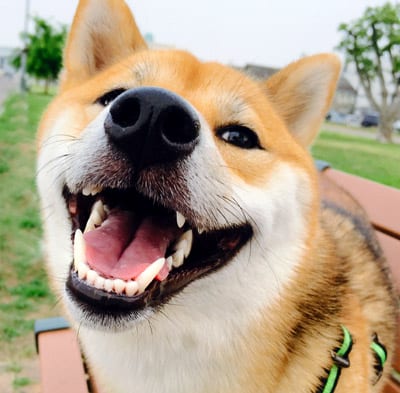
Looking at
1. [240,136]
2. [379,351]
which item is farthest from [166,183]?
[379,351]

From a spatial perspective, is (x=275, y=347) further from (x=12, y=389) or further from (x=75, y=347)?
(x=12, y=389)

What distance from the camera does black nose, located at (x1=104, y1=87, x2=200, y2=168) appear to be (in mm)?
1152

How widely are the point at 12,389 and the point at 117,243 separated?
5.41 feet

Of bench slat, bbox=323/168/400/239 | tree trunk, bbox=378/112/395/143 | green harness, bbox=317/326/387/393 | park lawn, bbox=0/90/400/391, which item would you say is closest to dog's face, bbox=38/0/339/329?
green harness, bbox=317/326/387/393

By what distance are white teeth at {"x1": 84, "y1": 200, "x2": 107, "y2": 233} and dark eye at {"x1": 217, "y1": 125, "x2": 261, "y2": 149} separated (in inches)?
17.9

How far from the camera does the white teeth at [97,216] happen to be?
1472 millimetres

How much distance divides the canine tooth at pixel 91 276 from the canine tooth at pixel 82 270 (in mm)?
11

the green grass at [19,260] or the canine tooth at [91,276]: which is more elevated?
the canine tooth at [91,276]

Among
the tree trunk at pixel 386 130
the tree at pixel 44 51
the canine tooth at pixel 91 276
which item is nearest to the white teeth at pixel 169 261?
the canine tooth at pixel 91 276

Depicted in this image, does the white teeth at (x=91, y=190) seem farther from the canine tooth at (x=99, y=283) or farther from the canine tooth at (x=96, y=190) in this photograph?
the canine tooth at (x=99, y=283)

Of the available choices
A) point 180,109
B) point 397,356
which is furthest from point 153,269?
point 397,356

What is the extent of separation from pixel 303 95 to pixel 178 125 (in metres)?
0.94

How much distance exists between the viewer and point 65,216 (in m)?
1.62

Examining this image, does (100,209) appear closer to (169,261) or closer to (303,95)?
(169,261)
